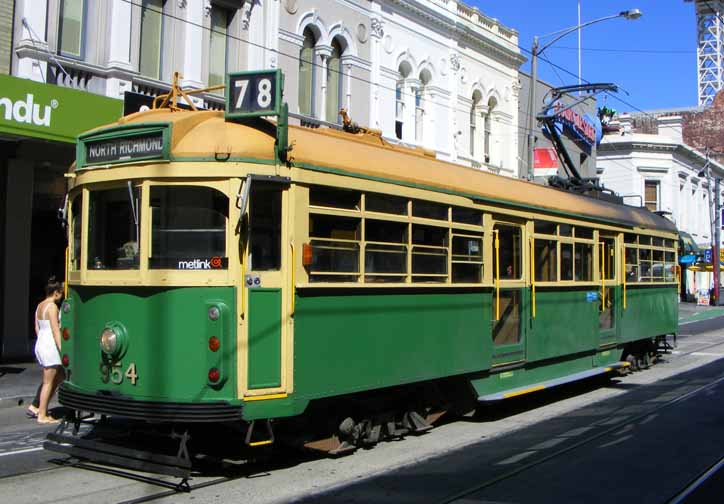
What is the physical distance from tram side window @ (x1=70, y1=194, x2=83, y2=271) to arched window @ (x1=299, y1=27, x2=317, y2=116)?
1300 centimetres

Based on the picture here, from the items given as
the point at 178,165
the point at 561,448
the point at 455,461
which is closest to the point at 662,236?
the point at 561,448

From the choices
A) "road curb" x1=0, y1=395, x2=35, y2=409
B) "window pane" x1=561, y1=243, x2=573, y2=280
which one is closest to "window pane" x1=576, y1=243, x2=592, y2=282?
"window pane" x1=561, y1=243, x2=573, y2=280

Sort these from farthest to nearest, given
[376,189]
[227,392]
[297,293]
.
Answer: [376,189]
[297,293]
[227,392]

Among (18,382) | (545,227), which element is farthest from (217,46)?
(545,227)

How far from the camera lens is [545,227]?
11.0 meters

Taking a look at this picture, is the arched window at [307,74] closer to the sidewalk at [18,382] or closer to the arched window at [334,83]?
the arched window at [334,83]

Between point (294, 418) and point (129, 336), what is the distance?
67.0 inches

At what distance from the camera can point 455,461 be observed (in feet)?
25.6

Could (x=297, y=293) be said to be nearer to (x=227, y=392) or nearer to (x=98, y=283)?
(x=227, y=392)

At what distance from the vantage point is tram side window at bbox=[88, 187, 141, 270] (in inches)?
270

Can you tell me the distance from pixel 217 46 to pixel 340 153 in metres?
11.3

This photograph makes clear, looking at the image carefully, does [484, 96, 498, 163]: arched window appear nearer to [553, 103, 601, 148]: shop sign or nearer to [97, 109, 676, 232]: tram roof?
[553, 103, 601, 148]: shop sign

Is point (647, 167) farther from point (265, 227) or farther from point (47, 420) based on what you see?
point (265, 227)

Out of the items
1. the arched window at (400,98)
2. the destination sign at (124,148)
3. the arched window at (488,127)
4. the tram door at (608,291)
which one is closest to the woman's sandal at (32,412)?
the destination sign at (124,148)
